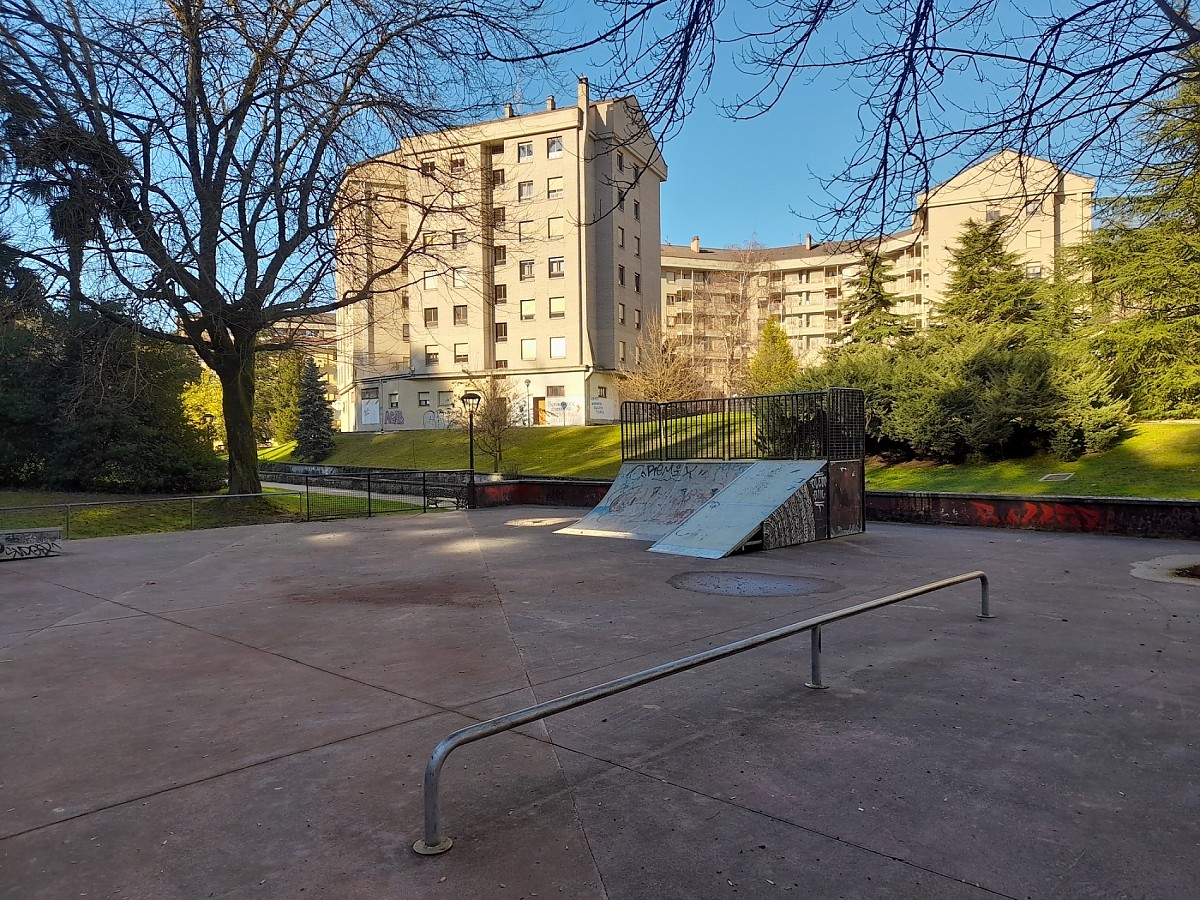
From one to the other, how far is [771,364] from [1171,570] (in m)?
40.2

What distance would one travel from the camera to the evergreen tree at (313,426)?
178ft

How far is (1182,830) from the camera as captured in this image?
3.27 metres

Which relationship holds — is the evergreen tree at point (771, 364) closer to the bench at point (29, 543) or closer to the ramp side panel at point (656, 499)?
the ramp side panel at point (656, 499)

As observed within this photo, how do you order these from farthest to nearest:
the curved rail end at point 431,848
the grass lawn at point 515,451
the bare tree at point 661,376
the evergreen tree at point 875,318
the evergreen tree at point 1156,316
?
the bare tree at point 661,376 < the grass lawn at point 515,451 < the evergreen tree at point 875,318 < the evergreen tree at point 1156,316 < the curved rail end at point 431,848

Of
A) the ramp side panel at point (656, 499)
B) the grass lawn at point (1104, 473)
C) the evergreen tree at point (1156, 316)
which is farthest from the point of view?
the evergreen tree at point (1156, 316)

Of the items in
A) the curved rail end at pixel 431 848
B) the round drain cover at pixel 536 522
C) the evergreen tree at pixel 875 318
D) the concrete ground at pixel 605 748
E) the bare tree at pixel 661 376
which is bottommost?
the round drain cover at pixel 536 522

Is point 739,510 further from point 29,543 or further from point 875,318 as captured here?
point 875,318

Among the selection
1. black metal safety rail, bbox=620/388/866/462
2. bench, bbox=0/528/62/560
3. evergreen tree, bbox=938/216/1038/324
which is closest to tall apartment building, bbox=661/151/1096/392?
evergreen tree, bbox=938/216/1038/324

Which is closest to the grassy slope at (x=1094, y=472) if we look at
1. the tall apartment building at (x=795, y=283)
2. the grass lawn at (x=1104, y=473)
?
the grass lawn at (x=1104, y=473)

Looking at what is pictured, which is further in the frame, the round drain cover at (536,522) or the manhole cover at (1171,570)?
the round drain cover at (536,522)

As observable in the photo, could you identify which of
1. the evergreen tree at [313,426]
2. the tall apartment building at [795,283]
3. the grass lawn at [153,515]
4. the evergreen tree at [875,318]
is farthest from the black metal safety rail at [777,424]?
the evergreen tree at [313,426]

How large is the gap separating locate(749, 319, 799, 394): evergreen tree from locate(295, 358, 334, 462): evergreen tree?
32.1m

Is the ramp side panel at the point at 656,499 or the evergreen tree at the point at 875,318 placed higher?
the evergreen tree at the point at 875,318

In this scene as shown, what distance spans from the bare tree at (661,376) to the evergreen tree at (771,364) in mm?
4444
